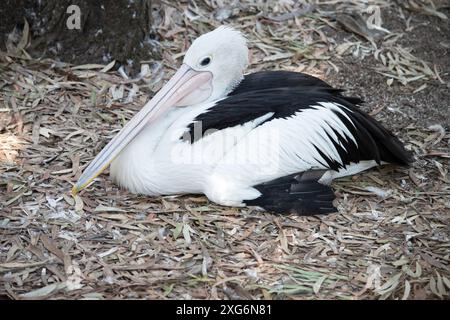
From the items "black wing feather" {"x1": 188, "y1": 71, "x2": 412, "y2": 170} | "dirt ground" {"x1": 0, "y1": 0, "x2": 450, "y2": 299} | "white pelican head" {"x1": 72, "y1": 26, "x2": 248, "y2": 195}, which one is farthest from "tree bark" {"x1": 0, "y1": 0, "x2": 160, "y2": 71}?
"black wing feather" {"x1": 188, "y1": 71, "x2": 412, "y2": 170}

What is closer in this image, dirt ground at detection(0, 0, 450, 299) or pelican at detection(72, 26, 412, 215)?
dirt ground at detection(0, 0, 450, 299)

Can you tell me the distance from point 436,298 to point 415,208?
2.61 ft

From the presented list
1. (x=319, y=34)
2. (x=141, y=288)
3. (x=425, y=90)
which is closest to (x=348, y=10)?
A: (x=319, y=34)

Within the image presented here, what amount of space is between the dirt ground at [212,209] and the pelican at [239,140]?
14 cm

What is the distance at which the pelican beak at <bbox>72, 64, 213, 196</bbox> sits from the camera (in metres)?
→ 4.44

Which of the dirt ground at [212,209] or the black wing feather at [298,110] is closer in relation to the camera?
the dirt ground at [212,209]

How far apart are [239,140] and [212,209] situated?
1.53ft

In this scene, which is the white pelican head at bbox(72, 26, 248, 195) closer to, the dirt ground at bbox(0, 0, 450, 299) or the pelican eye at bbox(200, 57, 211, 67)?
the pelican eye at bbox(200, 57, 211, 67)

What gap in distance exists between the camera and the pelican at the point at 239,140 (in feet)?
14.4

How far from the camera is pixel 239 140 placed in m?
4.43

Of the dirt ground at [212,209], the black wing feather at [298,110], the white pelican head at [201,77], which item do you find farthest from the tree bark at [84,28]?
the black wing feather at [298,110]

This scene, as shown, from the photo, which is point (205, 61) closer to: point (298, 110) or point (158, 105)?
point (158, 105)

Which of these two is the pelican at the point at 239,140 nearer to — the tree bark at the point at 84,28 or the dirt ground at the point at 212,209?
the dirt ground at the point at 212,209

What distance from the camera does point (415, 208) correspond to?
461 cm
